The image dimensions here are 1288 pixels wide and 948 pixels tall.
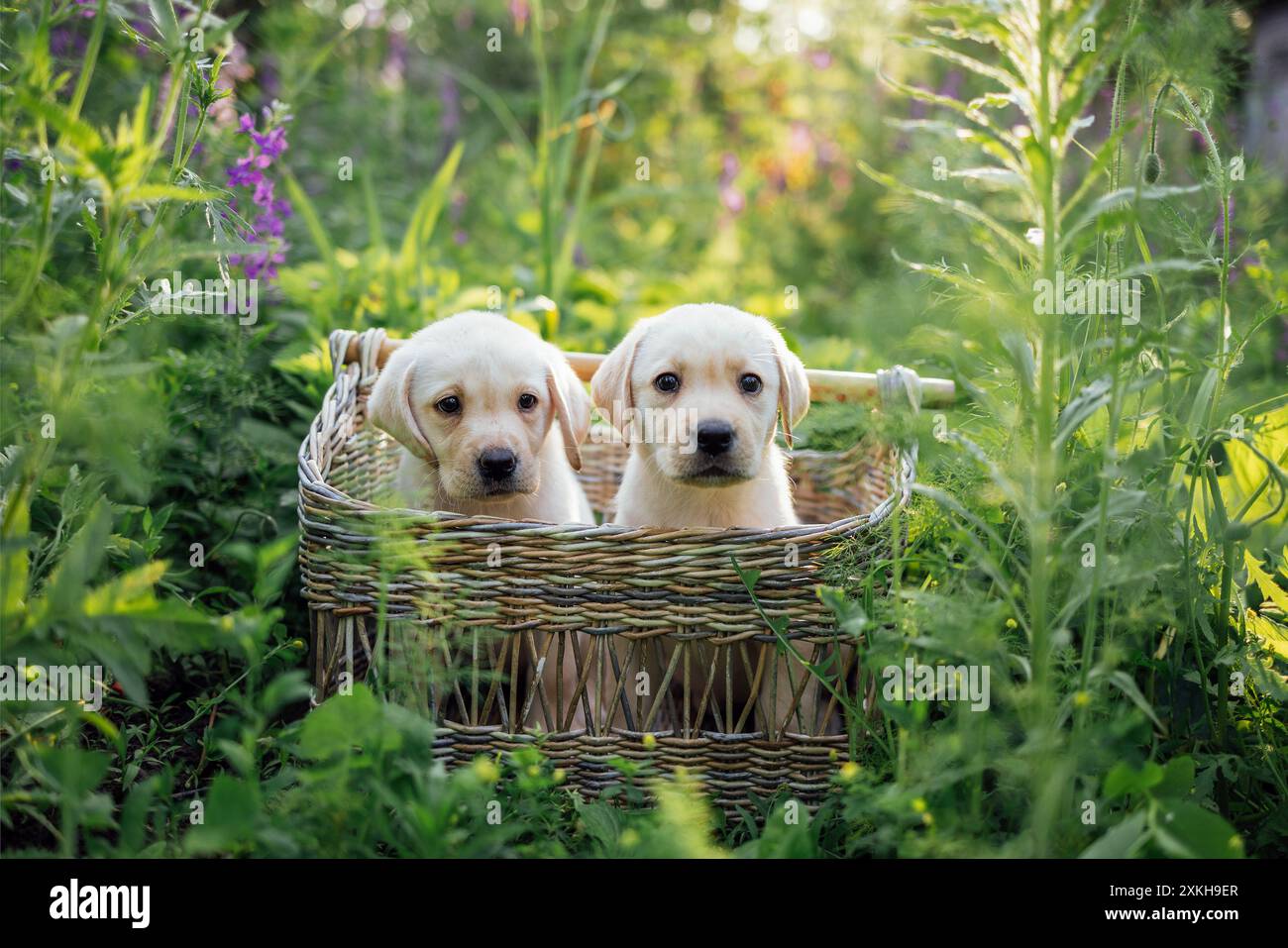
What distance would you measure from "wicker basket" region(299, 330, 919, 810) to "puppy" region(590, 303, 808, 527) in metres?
0.46

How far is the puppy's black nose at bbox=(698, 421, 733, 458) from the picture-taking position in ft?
9.27

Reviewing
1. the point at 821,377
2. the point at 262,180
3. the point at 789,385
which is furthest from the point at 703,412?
the point at 262,180

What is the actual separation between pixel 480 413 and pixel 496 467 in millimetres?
215

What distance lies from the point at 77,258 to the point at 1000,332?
3.24 meters

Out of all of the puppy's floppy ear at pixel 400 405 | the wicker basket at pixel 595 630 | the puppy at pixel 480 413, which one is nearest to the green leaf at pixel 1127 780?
the wicker basket at pixel 595 630

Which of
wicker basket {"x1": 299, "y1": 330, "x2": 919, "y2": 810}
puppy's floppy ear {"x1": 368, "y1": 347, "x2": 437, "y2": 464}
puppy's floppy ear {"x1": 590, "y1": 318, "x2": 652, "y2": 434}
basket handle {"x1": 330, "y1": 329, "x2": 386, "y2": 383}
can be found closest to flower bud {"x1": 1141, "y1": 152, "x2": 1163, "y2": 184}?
wicker basket {"x1": 299, "y1": 330, "x2": 919, "y2": 810}

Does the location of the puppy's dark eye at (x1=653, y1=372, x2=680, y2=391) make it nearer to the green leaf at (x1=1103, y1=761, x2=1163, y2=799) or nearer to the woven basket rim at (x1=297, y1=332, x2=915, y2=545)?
the woven basket rim at (x1=297, y1=332, x2=915, y2=545)

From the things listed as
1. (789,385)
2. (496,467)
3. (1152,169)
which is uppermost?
(1152,169)

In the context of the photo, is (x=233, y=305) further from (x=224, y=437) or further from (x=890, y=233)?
(x=890, y=233)

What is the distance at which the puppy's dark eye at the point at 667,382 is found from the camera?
3.02m

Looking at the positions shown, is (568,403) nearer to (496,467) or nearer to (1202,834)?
(496,467)

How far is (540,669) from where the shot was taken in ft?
8.16

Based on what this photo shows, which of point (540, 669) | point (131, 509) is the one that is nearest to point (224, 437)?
point (131, 509)

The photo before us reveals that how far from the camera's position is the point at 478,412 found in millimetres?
3008
